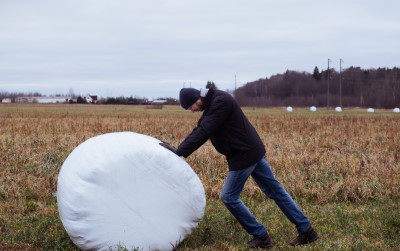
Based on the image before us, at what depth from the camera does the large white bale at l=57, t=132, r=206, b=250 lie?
19.6ft

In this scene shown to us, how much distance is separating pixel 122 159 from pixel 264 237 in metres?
1.95

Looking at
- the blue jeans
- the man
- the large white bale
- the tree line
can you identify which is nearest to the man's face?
the man

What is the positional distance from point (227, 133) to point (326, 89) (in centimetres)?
12924

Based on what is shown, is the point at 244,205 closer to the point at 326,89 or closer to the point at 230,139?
the point at 230,139

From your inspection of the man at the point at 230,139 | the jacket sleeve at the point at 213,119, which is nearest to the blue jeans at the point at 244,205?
the man at the point at 230,139

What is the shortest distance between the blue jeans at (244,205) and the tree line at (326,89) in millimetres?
108836

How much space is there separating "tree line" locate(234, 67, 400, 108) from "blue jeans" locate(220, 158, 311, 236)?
10884cm

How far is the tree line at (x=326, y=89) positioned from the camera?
393ft

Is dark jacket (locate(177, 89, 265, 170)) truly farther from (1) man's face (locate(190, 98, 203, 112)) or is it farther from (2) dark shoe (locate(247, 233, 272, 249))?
(2) dark shoe (locate(247, 233, 272, 249))

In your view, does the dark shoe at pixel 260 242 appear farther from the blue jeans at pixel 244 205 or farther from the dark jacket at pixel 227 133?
the dark jacket at pixel 227 133

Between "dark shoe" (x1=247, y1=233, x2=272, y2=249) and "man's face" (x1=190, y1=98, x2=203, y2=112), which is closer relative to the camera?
"man's face" (x1=190, y1=98, x2=203, y2=112)

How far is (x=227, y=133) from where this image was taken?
6.27m

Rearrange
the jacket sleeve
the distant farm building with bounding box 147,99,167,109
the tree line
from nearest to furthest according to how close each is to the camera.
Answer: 1. the jacket sleeve
2. the distant farm building with bounding box 147,99,167,109
3. the tree line

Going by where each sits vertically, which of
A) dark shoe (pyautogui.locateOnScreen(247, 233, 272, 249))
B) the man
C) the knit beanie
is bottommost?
dark shoe (pyautogui.locateOnScreen(247, 233, 272, 249))
